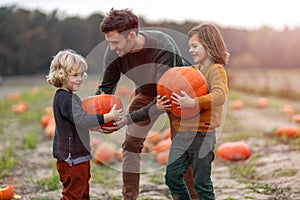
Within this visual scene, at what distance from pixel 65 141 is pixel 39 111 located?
839 centimetres

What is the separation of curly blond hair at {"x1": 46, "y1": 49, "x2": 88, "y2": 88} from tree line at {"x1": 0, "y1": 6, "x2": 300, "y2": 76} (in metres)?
15.3

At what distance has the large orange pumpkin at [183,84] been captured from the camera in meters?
3.41

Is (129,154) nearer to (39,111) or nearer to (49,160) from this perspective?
(49,160)

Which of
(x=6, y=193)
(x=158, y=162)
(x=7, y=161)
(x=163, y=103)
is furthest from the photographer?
(x=158, y=162)

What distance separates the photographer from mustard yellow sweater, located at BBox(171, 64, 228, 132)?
331 cm

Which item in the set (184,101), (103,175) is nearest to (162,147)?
(103,175)

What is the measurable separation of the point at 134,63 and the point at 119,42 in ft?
1.08

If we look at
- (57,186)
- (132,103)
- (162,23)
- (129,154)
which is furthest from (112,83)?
(162,23)

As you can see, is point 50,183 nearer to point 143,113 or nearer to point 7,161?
point 7,161

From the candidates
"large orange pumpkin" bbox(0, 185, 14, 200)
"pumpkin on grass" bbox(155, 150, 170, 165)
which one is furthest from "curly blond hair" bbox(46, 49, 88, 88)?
"pumpkin on grass" bbox(155, 150, 170, 165)

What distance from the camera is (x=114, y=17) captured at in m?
3.62

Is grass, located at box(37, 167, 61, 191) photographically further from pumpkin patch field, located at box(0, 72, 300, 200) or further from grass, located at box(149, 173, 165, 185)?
grass, located at box(149, 173, 165, 185)

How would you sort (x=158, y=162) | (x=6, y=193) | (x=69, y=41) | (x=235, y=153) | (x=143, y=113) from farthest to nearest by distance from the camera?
1. (x=69, y=41)
2. (x=158, y=162)
3. (x=235, y=153)
4. (x=6, y=193)
5. (x=143, y=113)

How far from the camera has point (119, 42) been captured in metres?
3.64
